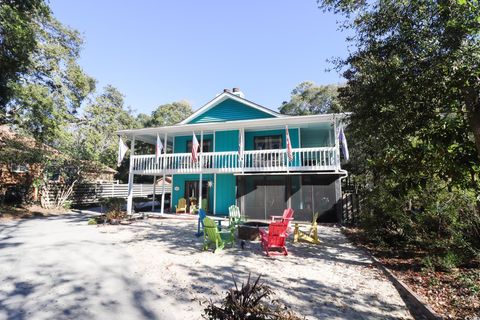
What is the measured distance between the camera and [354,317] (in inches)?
144

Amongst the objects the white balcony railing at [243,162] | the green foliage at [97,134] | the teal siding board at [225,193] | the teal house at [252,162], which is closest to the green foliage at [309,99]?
the teal house at [252,162]

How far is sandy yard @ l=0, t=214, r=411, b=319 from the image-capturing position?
385 cm

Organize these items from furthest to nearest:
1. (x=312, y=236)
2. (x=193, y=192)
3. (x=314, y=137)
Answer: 1. (x=314, y=137)
2. (x=193, y=192)
3. (x=312, y=236)

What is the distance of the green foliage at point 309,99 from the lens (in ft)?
107

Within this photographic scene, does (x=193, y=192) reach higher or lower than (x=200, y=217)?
higher

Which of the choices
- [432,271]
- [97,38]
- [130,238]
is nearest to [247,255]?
[432,271]

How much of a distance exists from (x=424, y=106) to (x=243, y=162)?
9.89m

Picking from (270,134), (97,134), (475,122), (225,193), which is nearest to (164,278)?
(475,122)

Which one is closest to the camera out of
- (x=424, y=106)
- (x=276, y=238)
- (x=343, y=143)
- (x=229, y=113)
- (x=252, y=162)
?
(x=424, y=106)

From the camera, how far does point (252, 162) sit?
14.1 metres

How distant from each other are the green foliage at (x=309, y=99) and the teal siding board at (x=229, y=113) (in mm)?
18191

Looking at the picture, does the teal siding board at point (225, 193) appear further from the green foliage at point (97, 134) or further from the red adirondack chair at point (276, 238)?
the green foliage at point (97, 134)

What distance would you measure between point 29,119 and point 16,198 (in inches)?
207

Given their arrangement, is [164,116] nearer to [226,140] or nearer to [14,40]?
[226,140]
